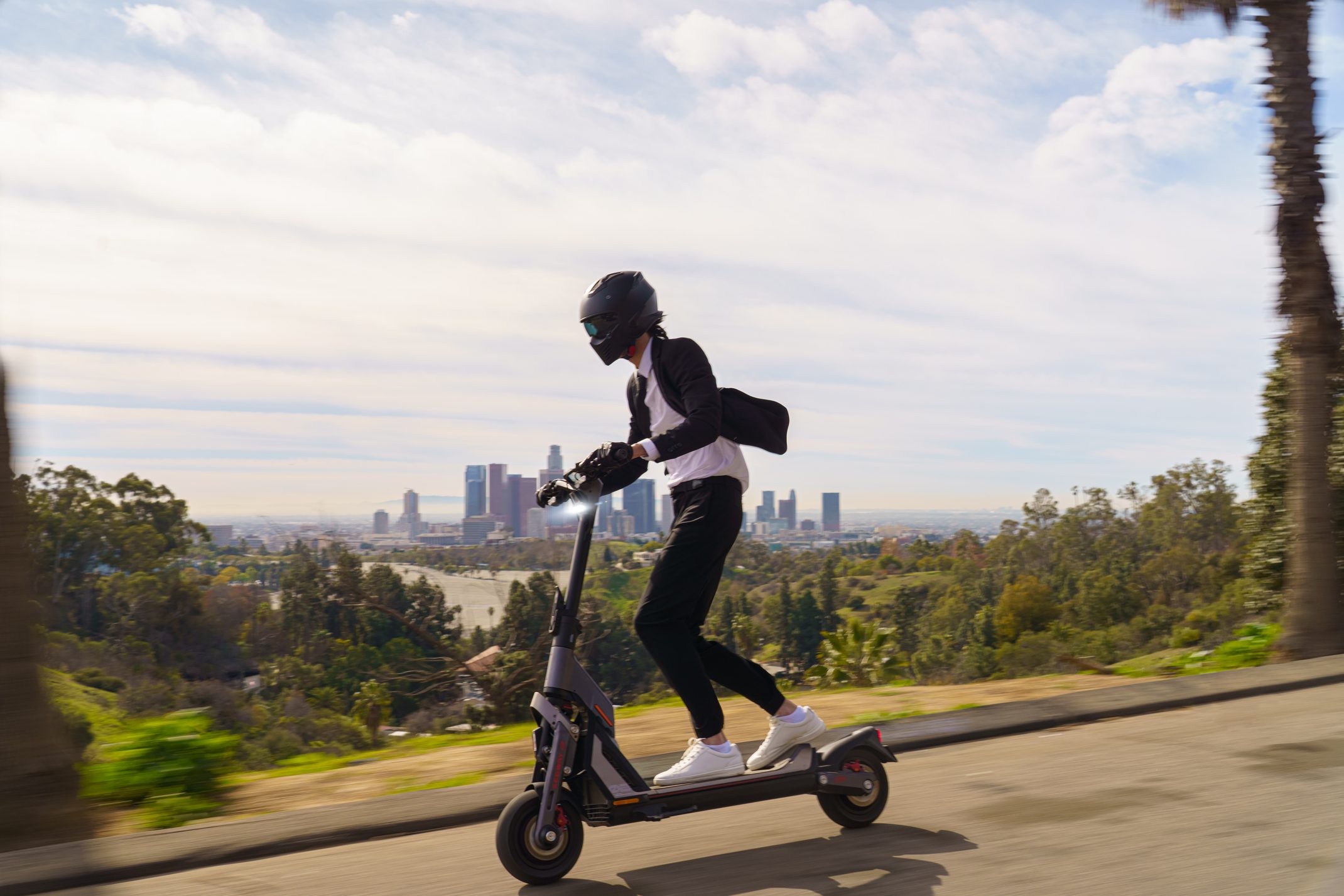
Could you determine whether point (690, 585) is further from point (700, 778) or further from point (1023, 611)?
point (1023, 611)

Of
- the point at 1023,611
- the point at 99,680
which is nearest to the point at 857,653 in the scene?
the point at 99,680

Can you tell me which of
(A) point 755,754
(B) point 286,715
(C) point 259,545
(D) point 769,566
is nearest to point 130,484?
(C) point 259,545

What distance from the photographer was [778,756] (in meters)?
3.98

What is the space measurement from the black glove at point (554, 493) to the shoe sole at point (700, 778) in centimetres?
104

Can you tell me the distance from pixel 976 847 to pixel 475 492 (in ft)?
34.3

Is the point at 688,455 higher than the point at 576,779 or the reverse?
higher

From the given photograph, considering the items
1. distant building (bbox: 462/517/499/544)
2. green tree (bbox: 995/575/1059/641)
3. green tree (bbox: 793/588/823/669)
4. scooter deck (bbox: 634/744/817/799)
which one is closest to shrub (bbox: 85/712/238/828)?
scooter deck (bbox: 634/744/817/799)

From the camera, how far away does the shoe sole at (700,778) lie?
12.1 feet

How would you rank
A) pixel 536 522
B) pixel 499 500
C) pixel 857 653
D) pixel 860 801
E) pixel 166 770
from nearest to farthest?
pixel 860 801, pixel 536 522, pixel 166 770, pixel 499 500, pixel 857 653

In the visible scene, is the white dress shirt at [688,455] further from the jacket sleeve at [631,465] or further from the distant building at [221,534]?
the distant building at [221,534]

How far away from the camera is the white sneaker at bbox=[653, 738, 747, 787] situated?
3.71m

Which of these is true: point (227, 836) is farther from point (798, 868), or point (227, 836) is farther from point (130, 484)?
point (130, 484)

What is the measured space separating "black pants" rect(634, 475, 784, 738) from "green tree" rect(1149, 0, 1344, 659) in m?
8.66

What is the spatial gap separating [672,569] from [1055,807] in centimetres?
196
